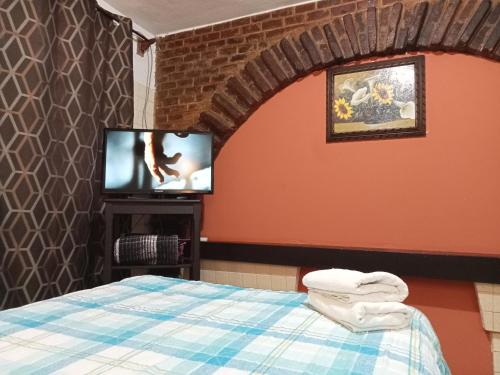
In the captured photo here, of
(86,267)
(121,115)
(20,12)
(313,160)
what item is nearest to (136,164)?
(121,115)

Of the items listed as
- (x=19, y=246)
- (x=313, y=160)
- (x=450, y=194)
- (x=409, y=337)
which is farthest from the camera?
(x=313, y=160)

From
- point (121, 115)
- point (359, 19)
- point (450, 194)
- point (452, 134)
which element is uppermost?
point (359, 19)

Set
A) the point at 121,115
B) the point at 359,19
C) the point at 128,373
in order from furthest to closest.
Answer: the point at 121,115 < the point at 359,19 < the point at 128,373

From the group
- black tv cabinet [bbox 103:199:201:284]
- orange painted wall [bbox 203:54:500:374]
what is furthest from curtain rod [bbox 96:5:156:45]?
black tv cabinet [bbox 103:199:201:284]

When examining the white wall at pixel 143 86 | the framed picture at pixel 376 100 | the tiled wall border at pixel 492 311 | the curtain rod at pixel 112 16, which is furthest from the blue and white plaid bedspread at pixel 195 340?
the curtain rod at pixel 112 16

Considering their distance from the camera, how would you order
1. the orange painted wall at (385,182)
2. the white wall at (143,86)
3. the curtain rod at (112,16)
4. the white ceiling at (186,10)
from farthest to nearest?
the white wall at (143,86) < the white ceiling at (186,10) < the curtain rod at (112,16) < the orange painted wall at (385,182)

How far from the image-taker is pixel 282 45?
2.86m

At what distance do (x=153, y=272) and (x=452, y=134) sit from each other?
7.93ft

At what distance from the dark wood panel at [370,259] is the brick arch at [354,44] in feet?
2.99

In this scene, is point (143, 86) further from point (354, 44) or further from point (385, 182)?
point (385, 182)

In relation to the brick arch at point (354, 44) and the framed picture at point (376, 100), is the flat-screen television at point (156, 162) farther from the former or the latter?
the framed picture at point (376, 100)

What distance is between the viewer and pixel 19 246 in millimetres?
2186

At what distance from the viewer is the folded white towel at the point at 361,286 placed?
4.09 feet

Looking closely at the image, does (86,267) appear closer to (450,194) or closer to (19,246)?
(19,246)
